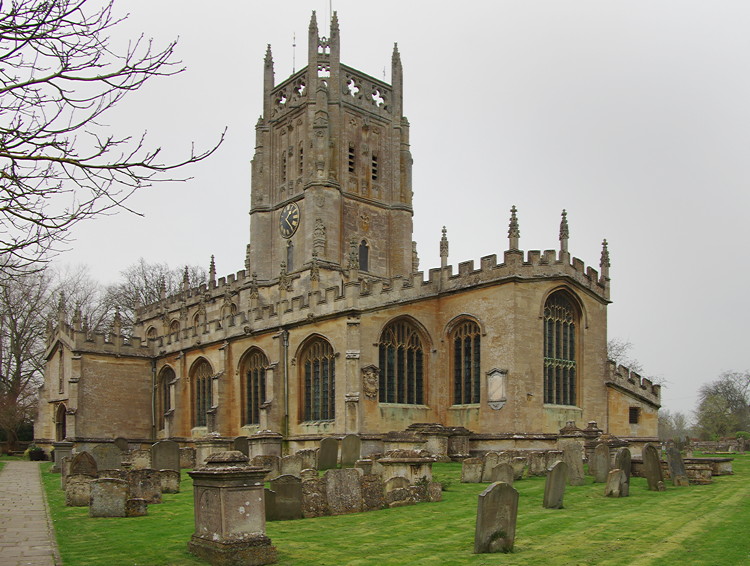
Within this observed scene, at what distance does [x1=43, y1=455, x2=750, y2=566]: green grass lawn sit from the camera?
891 cm

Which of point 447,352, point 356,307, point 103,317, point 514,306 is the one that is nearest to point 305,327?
point 356,307

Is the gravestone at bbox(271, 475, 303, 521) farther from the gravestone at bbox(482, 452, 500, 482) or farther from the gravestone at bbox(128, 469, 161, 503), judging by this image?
the gravestone at bbox(482, 452, 500, 482)

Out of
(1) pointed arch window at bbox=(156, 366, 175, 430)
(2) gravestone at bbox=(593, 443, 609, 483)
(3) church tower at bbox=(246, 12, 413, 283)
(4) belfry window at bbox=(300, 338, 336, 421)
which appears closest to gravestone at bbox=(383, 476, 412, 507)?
(2) gravestone at bbox=(593, 443, 609, 483)

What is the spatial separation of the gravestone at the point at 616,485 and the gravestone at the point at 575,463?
7.41 ft

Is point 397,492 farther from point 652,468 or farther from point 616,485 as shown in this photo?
point 652,468

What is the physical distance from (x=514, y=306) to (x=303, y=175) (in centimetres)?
1997

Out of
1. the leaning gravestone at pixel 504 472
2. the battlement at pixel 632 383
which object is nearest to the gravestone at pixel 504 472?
the leaning gravestone at pixel 504 472

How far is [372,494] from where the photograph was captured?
13453mm

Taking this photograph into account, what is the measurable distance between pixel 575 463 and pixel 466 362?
9.99m

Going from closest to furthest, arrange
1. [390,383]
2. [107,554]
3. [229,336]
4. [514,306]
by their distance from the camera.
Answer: [107,554] < [514,306] < [390,383] < [229,336]

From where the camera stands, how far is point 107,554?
31.0ft

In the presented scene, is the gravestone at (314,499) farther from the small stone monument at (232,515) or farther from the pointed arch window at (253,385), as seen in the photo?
the pointed arch window at (253,385)

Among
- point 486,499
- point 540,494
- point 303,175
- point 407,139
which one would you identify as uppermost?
point 407,139

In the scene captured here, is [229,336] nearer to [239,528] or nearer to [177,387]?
[177,387]
